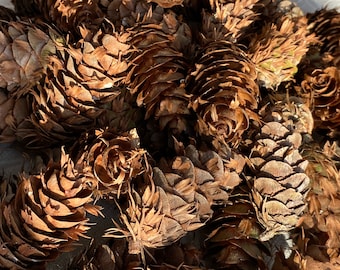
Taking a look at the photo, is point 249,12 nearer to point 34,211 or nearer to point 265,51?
point 265,51

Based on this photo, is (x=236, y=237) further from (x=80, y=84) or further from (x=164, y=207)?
(x=80, y=84)

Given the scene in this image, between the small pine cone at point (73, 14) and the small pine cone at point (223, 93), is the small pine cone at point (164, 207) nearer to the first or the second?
the small pine cone at point (223, 93)

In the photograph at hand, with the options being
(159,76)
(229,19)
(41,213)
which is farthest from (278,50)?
(41,213)

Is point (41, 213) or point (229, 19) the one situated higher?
point (229, 19)

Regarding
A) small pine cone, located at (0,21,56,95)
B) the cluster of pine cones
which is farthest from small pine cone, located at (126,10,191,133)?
small pine cone, located at (0,21,56,95)

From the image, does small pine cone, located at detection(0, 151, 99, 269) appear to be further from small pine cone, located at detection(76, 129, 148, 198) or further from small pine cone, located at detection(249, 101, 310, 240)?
small pine cone, located at detection(249, 101, 310, 240)

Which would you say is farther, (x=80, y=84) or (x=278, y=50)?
(x=278, y=50)
